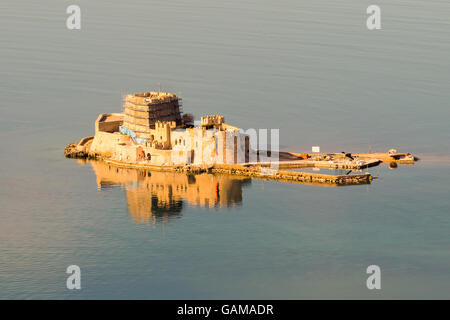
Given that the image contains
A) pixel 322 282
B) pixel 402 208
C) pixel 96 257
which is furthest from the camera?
pixel 402 208

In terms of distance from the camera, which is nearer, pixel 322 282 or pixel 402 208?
pixel 322 282

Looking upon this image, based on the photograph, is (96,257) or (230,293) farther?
(96,257)

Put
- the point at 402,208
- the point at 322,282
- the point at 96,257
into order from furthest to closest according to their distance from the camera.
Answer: the point at 402,208 < the point at 96,257 < the point at 322,282
